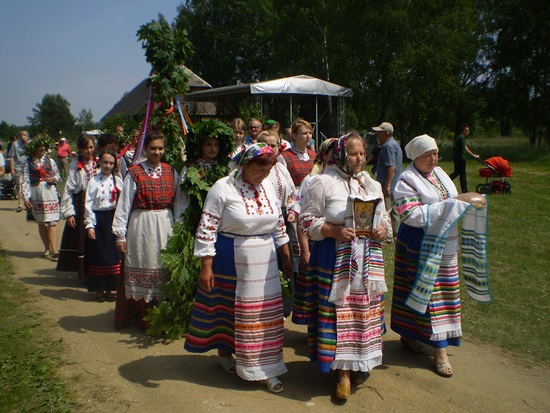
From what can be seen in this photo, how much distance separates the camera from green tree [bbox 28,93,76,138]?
79.0 metres

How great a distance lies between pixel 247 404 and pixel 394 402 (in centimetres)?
104

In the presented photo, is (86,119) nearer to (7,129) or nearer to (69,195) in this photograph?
(7,129)

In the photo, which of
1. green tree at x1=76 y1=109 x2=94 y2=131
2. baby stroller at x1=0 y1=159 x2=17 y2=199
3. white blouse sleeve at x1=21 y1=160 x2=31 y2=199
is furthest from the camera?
green tree at x1=76 y1=109 x2=94 y2=131

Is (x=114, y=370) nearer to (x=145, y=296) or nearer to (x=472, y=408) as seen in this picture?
(x=145, y=296)

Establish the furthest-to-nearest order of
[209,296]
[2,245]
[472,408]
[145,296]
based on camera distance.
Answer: [2,245]
[145,296]
[209,296]
[472,408]

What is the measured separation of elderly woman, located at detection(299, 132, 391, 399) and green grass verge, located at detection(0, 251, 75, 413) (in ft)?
6.18

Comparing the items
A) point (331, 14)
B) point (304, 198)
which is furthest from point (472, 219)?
point (331, 14)

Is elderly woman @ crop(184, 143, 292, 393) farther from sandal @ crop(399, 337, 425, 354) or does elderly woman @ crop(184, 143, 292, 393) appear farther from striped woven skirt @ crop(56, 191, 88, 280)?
striped woven skirt @ crop(56, 191, 88, 280)

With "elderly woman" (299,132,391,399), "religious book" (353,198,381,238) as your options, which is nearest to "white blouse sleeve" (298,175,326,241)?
"elderly woman" (299,132,391,399)

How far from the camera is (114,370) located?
4.25 metres

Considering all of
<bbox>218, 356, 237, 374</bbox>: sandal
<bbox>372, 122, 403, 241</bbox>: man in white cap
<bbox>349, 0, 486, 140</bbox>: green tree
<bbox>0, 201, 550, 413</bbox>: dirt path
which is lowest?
<bbox>0, 201, 550, 413</bbox>: dirt path

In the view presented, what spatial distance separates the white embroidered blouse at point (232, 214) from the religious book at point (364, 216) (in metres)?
0.60

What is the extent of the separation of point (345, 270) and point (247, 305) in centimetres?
74

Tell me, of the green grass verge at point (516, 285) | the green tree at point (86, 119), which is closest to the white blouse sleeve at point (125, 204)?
the green grass verge at point (516, 285)
